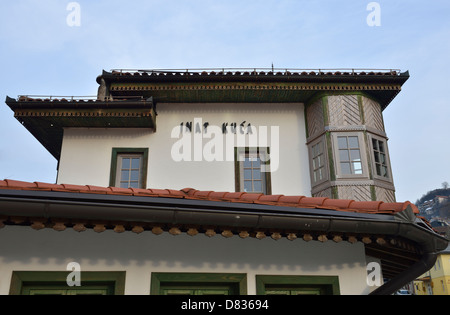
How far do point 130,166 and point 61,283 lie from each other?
657 cm

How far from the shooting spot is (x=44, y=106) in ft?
33.5

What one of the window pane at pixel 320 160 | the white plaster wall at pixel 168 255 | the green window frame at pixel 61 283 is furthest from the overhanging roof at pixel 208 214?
the window pane at pixel 320 160

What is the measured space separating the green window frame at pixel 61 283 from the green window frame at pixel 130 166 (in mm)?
6075

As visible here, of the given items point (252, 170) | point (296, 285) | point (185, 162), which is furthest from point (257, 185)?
point (296, 285)

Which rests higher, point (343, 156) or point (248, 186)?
point (343, 156)

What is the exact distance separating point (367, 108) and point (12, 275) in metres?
9.70

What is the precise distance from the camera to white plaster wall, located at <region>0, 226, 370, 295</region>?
175 inches

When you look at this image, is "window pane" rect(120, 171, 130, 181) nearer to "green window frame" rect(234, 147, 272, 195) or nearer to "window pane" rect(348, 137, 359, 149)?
"green window frame" rect(234, 147, 272, 195)

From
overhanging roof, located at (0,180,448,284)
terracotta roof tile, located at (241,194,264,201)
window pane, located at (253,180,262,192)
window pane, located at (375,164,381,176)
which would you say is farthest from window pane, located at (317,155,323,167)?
terracotta roof tile, located at (241,194,264,201)

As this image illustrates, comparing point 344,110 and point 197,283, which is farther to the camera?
point 344,110

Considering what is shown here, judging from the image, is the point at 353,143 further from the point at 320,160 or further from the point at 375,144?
the point at 320,160

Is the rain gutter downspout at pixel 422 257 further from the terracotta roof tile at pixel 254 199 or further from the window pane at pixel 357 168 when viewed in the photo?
the window pane at pixel 357 168

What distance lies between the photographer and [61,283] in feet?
14.7

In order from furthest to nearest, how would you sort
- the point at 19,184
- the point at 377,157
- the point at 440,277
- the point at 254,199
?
the point at 440,277, the point at 377,157, the point at 254,199, the point at 19,184
